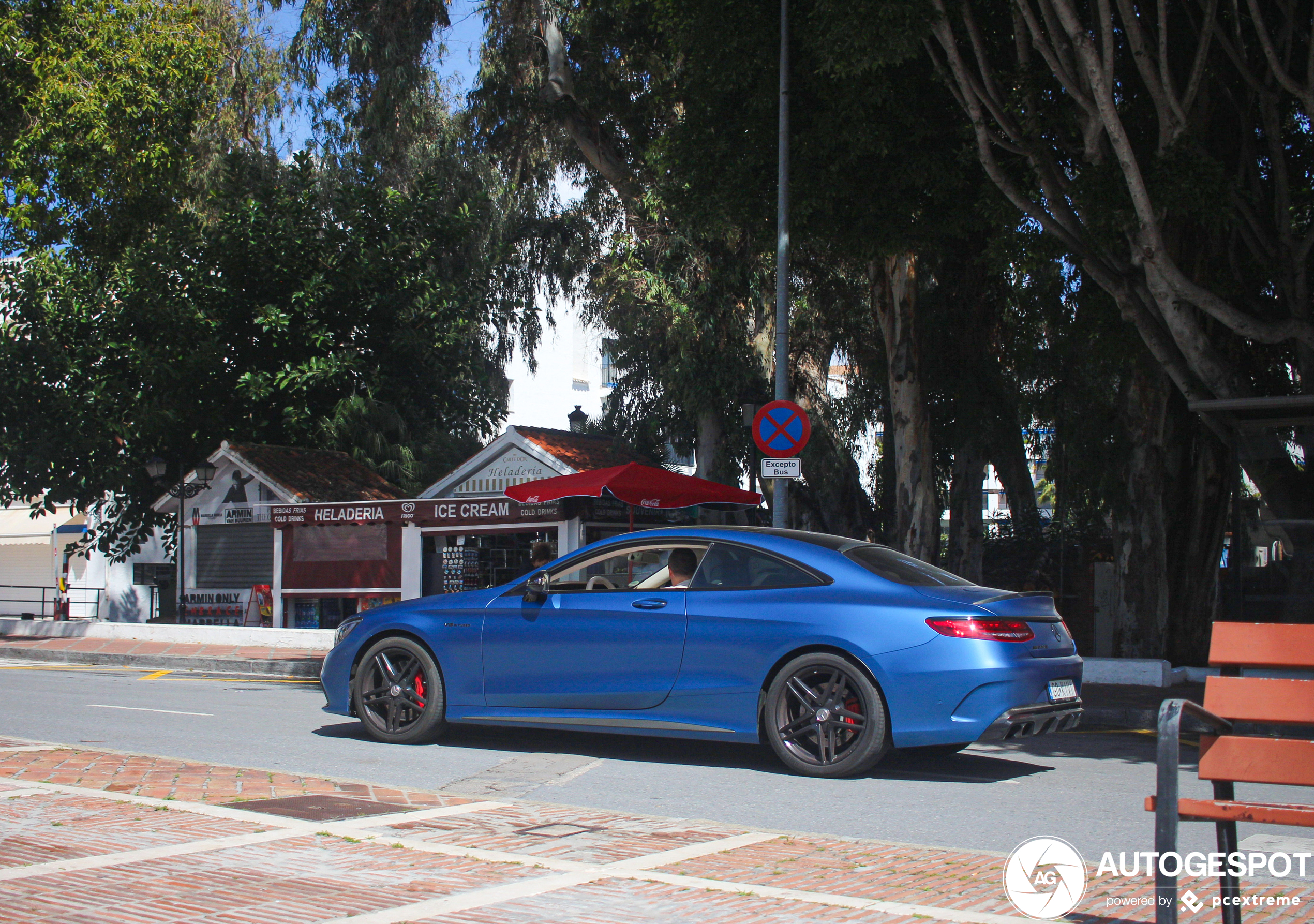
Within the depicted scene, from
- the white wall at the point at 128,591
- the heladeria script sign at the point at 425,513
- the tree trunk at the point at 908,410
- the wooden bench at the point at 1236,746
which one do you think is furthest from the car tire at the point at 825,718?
the white wall at the point at 128,591

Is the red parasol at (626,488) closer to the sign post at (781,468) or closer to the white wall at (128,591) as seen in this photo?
the sign post at (781,468)

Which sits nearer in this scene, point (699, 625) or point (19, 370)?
point (699, 625)

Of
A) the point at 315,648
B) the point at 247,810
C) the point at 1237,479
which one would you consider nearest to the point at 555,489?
the point at 315,648

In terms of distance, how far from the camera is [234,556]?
22297 millimetres

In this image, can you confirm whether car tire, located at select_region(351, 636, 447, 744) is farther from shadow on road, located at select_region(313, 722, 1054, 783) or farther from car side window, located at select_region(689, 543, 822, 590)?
car side window, located at select_region(689, 543, 822, 590)

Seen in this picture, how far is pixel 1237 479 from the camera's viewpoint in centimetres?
1309

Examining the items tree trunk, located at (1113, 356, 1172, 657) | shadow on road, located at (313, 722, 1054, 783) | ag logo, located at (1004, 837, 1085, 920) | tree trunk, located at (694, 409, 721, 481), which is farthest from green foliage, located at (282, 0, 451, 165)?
ag logo, located at (1004, 837, 1085, 920)

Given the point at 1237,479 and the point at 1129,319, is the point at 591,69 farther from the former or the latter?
the point at 1237,479

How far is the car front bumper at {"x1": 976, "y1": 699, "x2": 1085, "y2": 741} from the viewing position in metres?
7.12

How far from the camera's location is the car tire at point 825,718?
731 cm

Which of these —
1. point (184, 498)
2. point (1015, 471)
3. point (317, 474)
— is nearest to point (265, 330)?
point (184, 498)

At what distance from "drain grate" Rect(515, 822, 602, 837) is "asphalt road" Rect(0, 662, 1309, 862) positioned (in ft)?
2.16

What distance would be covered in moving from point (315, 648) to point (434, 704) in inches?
449

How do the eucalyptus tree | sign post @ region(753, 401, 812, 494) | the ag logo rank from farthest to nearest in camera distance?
1. sign post @ region(753, 401, 812, 494)
2. the eucalyptus tree
3. the ag logo
